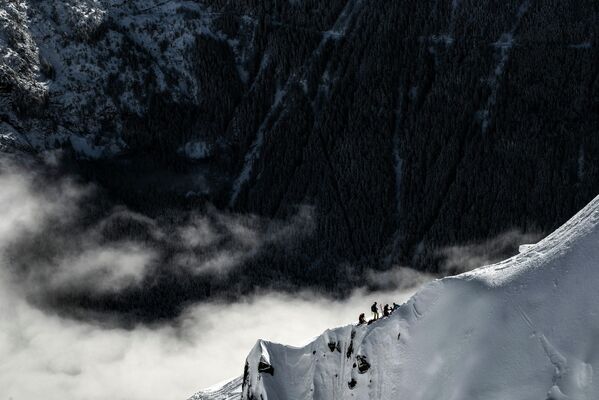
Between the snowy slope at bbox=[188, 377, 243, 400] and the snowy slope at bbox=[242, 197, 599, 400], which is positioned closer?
the snowy slope at bbox=[242, 197, 599, 400]

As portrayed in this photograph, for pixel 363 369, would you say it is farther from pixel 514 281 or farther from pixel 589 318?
pixel 589 318

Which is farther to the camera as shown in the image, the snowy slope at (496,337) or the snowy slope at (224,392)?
the snowy slope at (224,392)

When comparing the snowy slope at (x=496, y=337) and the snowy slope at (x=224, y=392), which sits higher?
the snowy slope at (x=224, y=392)

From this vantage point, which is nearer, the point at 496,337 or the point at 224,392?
the point at 496,337

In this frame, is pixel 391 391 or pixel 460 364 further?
pixel 391 391

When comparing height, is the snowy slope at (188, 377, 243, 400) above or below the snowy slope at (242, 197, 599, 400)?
above

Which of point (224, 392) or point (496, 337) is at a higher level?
point (224, 392)

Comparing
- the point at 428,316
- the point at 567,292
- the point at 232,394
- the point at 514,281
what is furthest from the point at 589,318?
the point at 232,394

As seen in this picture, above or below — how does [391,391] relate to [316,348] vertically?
below
